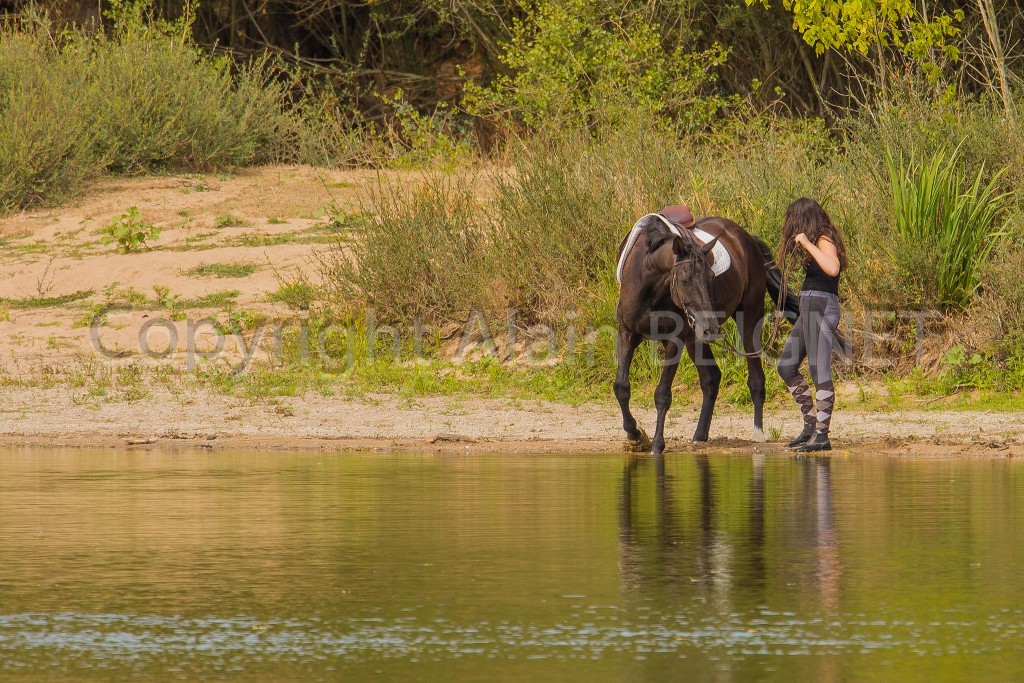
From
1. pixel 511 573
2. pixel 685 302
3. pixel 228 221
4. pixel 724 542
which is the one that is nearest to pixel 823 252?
pixel 685 302

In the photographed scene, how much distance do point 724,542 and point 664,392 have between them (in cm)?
511

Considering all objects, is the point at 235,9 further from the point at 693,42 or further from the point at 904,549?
the point at 904,549

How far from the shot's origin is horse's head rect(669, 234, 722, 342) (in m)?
12.9

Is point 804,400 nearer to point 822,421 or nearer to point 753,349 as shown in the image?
point 822,421

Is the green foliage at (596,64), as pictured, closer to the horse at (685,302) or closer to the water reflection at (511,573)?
the horse at (685,302)

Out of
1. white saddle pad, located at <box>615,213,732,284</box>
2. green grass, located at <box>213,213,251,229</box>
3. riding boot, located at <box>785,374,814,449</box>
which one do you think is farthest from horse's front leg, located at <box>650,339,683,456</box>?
green grass, located at <box>213,213,251,229</box>

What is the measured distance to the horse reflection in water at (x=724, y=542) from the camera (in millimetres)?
7094

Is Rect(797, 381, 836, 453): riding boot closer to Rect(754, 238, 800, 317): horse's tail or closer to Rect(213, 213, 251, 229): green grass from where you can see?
Rect(754, 238, 800, 317): horse's tail

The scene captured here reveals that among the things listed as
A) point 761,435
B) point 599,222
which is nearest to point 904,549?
point 761,435

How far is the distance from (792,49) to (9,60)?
1277 cm

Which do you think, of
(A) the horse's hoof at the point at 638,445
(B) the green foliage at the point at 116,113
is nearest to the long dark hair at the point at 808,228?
(A) the horse's hoof at the point at 638,445

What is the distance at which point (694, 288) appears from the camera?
42.3 feet

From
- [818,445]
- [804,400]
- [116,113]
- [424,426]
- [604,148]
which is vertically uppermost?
[116,113]

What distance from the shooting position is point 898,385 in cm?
1598
